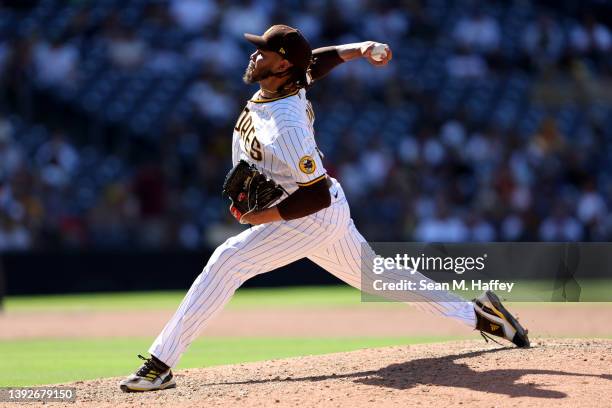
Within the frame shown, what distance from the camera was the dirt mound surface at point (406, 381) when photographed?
476 cm

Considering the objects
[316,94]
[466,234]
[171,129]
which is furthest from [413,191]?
[171,129]

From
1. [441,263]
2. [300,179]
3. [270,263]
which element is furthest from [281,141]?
[441,263]

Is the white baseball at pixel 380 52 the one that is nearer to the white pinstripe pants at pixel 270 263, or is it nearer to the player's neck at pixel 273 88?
the player's neck at pixel 273 88

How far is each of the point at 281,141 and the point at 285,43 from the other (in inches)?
22.7

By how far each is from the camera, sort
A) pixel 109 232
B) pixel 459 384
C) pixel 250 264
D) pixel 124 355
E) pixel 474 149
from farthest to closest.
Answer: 1. pixel 474 149
2. pixel 109 232
3. pixel 124 355
4. pixel 250 264
5. pixel 459 384

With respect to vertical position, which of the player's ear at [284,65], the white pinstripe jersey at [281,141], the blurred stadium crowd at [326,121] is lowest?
the white pinstripe jersey at [281,141]

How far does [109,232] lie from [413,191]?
15.3 ft

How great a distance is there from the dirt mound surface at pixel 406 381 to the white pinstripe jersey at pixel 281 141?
1078 mm

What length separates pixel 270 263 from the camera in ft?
17.9

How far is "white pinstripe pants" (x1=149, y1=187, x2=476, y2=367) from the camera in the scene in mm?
5254

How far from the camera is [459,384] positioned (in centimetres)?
503

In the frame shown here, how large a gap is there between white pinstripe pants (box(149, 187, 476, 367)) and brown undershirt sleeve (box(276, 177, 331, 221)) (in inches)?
8.2

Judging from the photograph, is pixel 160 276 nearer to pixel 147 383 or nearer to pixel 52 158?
pixel 52 158

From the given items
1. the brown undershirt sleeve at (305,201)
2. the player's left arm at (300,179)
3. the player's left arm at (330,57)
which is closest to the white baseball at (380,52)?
the player's left arm at (330,57)
